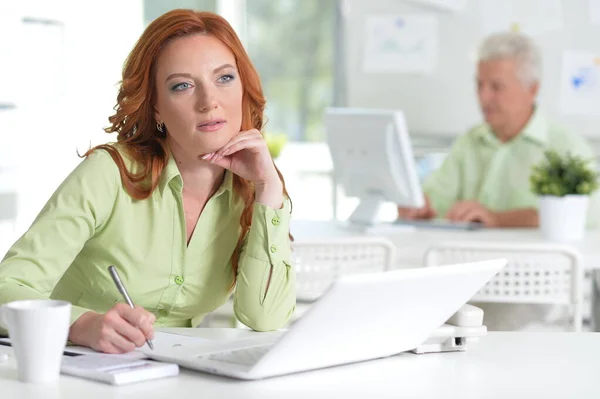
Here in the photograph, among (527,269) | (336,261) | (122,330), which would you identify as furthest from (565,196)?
(122,330)

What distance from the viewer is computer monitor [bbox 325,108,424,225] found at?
12.1ft

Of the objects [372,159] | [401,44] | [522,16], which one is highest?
[522,16]

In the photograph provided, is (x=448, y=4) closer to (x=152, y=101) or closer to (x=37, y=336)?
(x=152, y=101)

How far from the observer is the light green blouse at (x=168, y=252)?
1.85 meters

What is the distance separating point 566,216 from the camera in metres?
3.44

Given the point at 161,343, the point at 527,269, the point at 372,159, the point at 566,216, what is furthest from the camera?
the point at 372,159

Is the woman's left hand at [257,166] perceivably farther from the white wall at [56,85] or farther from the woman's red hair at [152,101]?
the white wall at [56,85]

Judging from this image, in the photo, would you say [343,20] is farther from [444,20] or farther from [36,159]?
[36,159]

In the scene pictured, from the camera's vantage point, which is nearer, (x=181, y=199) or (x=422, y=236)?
(x=181, y=199)

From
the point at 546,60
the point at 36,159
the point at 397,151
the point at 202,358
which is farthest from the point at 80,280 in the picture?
the point at 546,60

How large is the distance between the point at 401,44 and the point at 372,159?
185 centimetres

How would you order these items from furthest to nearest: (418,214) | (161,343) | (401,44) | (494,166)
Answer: (401,44), (494,166), (418,214), (161,343)

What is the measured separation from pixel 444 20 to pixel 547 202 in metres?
2.12

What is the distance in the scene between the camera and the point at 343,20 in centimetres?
561
